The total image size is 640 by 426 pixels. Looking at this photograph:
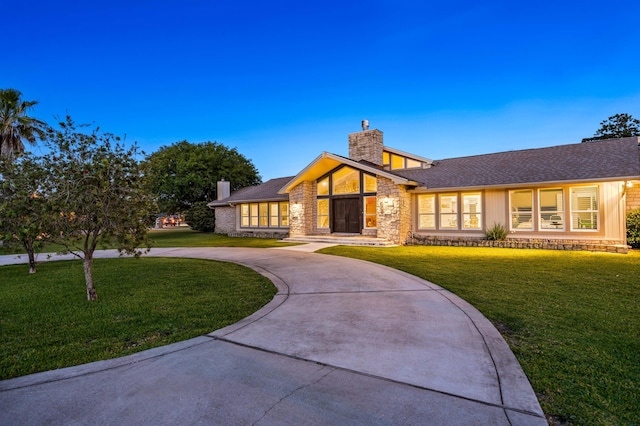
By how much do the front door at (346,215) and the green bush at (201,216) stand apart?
560 inches

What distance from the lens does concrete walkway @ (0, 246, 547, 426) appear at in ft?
7.11

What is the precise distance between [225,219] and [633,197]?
23.8m

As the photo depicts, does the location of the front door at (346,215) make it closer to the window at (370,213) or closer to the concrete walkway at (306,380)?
the window at (370,213)

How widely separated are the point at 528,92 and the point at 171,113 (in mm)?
43561

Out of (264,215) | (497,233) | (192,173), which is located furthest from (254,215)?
(497,233)

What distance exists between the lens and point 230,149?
32594mm

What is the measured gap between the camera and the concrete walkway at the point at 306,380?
2.17 m

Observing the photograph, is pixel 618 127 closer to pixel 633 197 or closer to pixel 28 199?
pixel 633 197

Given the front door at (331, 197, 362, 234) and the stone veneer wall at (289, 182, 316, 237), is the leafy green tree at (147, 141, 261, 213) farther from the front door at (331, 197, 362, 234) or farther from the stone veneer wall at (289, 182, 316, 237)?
the front door at (331, 197, 362, 234)

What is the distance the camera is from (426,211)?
1570cm

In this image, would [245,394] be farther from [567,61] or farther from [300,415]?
[567,61]

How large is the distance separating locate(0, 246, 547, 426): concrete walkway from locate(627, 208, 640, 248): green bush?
12.3 meters

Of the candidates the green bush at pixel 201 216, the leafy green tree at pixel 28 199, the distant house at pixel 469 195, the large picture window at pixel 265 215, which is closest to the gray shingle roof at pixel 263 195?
the distant house at pixel 469 195

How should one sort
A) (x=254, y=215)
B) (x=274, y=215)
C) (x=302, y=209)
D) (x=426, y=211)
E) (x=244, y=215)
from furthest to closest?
(x=244, y=215)
(x=254, y=215)
(x=274, y=215)
(x=302, y=209)
(x=426, y=211)
